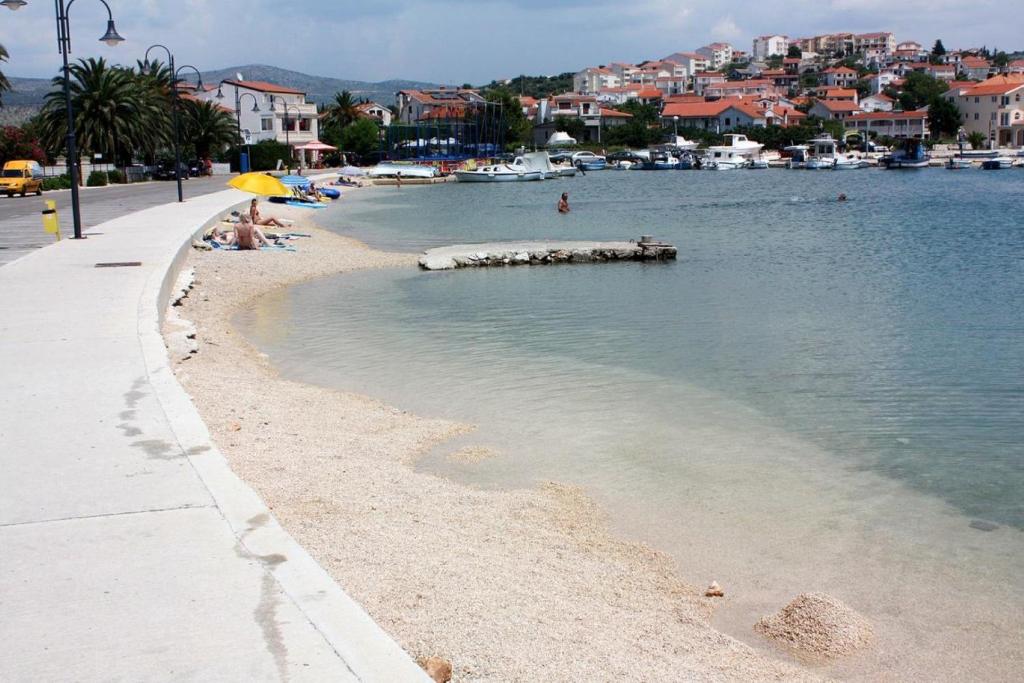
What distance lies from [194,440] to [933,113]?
17325cm

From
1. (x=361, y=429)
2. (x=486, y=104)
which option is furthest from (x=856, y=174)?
(x=361, y=429)

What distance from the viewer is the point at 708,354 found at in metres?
16.4

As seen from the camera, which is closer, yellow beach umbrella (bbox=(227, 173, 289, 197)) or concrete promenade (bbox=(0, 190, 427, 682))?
concrete promenade (bbox=(0, 190, 427, 682))

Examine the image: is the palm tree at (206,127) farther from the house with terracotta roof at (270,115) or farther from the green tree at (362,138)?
the green tree at (362,138)

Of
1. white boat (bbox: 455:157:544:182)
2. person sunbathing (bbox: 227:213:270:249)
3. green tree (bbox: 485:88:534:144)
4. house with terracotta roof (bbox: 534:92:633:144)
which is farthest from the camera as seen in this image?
house with terracotta roof (bbox: 534:92:633:144)

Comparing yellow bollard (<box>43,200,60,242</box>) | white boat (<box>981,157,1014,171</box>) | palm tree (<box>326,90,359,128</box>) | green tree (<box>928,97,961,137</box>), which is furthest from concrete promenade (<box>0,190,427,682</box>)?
green tree (<box>928,97,961,137</box>)

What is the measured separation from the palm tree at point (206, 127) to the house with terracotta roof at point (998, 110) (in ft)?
406

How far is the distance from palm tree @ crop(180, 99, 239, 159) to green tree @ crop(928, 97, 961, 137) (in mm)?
119793

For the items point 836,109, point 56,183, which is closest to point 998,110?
point 836,109

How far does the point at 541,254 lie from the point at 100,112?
44570 mm

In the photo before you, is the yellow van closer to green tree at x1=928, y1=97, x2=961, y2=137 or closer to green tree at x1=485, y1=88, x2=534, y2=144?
green tree at x1=485, y1=88, x2=534, y2=144

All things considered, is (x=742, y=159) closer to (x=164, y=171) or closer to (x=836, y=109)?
(x=836, y=109)

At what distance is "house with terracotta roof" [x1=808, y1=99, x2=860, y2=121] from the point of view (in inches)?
7023

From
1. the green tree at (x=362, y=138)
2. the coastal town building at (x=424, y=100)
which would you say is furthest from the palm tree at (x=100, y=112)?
the coastal town building at (x=424, y=100)
